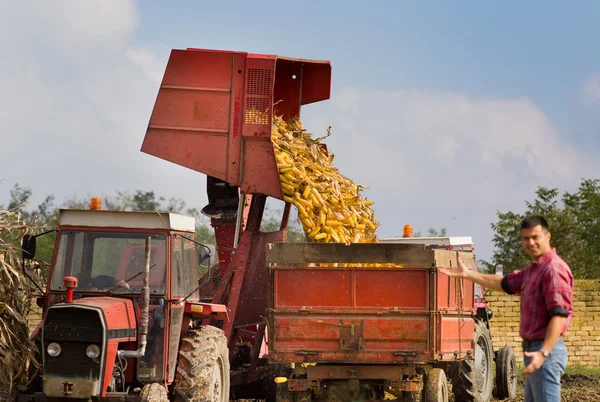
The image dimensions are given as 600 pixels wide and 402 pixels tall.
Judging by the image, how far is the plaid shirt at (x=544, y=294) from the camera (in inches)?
243

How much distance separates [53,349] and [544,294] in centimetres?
444

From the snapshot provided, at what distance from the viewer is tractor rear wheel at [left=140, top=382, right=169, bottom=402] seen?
875cm

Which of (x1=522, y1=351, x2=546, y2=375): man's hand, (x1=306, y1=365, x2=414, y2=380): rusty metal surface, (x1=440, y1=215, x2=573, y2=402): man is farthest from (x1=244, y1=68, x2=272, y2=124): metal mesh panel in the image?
(x1=522, y1=351, x2=546, y2=375): man's hand

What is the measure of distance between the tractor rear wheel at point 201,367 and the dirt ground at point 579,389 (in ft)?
18.7

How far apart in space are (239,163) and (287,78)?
192cm

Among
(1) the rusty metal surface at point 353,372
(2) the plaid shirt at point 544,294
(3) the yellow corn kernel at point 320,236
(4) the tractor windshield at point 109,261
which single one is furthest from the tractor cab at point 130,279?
(2) the plaid shirt at point 544,294

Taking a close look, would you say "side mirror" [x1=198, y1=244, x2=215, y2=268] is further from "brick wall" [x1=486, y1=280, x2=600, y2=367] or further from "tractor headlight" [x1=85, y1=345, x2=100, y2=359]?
"brick wall" [x1=486, y1=280, x2=600, y2=367]

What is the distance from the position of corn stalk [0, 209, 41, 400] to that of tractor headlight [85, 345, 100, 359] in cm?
72

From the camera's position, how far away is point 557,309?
240 inches

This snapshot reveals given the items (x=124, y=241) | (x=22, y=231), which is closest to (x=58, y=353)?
(x=124, y=241)

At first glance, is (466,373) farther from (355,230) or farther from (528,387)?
(528,387)

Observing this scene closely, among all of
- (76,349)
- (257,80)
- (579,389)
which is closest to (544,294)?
(76,349)

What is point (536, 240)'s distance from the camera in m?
6.36

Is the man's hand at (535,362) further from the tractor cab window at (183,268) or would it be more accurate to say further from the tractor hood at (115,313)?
the tractor cab window at (183,268)
